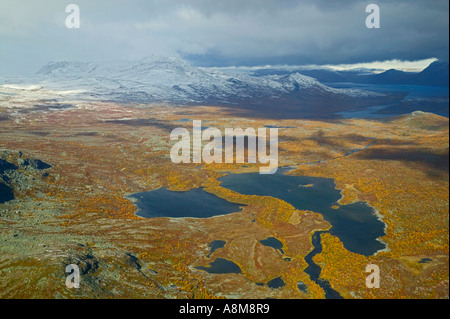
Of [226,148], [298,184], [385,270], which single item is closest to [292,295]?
[385,270]

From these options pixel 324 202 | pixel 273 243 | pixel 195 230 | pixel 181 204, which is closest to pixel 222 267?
pixel 273 243

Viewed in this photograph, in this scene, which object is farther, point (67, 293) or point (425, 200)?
point (425, 200)

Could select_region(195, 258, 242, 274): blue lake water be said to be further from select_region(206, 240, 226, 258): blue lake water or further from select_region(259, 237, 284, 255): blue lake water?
select_region(259, 237, 284, 255): blue lake water

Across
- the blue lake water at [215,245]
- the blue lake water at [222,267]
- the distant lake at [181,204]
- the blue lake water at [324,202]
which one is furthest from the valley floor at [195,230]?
the distant lake at [181,204]

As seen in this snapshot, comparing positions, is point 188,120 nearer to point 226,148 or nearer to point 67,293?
point 226,148

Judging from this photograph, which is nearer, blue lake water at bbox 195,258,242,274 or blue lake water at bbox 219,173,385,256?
blue lake water at bbox 195,258,242,274

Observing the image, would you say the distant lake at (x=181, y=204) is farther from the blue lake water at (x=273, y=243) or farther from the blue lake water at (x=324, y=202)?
the blue lake water at (x=273, y=243)

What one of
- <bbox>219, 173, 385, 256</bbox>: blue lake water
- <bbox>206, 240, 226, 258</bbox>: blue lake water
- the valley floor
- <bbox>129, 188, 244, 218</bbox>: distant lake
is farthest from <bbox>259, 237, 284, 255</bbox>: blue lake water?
<bbox>129, 188, 244, 218</bbox>: distant lake
